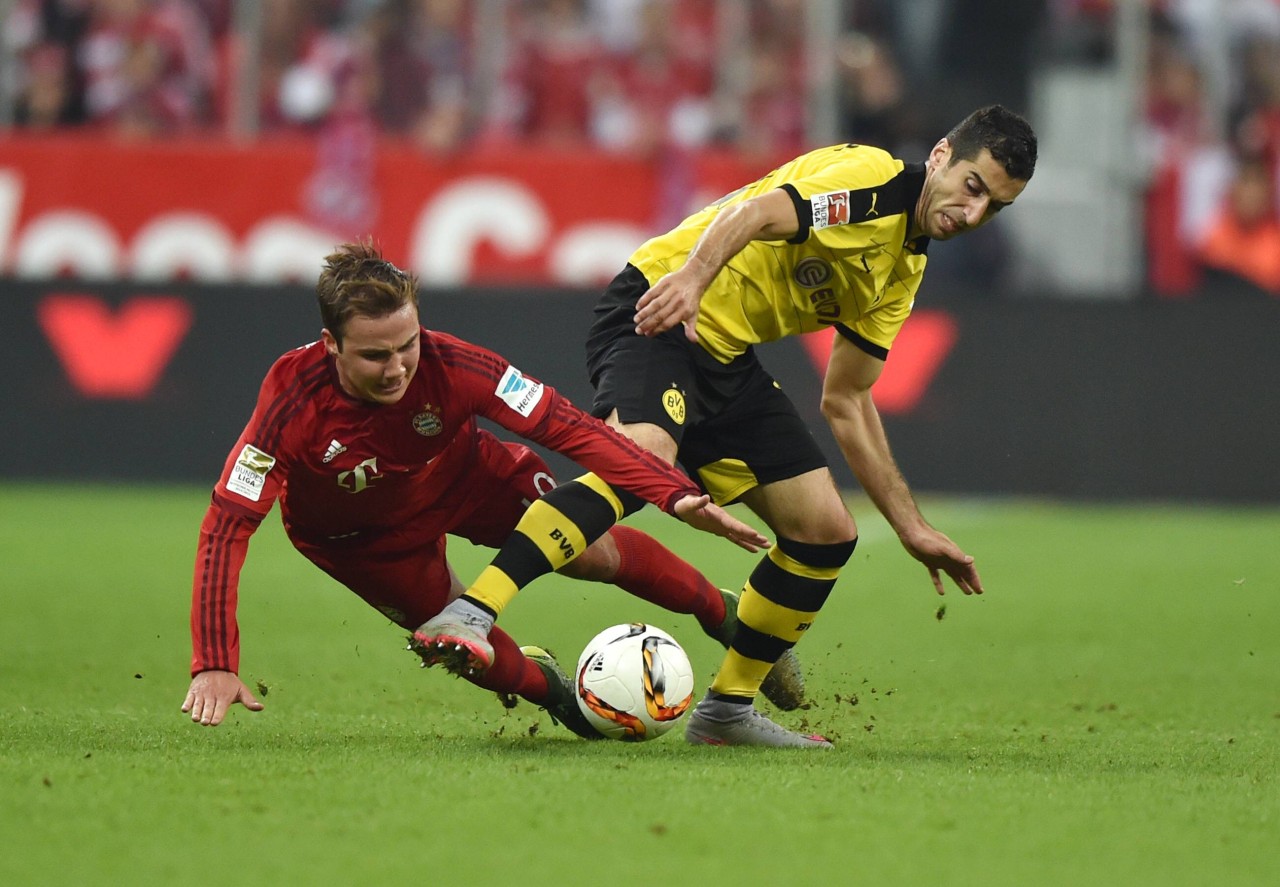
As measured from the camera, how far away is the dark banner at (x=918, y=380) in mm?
12484

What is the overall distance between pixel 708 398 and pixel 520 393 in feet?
2.25

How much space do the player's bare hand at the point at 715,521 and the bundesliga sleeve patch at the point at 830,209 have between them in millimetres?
986

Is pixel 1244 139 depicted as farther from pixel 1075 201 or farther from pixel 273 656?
pixel 273 656

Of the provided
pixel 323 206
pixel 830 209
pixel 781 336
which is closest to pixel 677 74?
pixel 323 206

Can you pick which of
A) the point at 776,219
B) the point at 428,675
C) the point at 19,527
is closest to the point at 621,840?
the point at 776,219

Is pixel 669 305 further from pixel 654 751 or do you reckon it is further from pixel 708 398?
pixel 654 751

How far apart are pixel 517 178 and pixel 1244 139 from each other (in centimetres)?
535

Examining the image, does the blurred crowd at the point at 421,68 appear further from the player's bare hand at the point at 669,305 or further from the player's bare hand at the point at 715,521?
the player's bare hand at the point at 715,521

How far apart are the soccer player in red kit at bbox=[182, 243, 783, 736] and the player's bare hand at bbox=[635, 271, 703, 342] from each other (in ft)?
1.13

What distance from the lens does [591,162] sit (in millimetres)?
13859

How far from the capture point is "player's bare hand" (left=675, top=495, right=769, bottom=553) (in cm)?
430

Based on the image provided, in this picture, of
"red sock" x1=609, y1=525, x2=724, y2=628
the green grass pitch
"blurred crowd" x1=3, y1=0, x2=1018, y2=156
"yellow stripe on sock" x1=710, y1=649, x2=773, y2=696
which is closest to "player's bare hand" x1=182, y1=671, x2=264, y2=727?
the green grass pitch

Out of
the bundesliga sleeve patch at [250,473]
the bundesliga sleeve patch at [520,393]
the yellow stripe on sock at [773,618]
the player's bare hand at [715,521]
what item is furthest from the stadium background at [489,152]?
the player's bare hand at [715,521]

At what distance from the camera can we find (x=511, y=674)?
4.97 meters
